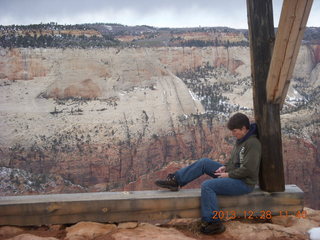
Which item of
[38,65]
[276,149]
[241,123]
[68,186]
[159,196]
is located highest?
[38,65]

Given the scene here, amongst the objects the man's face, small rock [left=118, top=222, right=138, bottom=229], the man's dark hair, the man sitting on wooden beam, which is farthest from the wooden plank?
the man's dark hair

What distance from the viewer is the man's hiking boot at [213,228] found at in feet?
10.0

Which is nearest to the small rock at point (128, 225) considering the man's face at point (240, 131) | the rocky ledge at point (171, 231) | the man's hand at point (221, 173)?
the rocky ledge at point (171, 231)

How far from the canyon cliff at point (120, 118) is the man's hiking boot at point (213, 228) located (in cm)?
1057

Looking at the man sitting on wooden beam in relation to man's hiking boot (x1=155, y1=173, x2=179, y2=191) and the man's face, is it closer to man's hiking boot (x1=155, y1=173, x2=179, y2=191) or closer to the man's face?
the man's face

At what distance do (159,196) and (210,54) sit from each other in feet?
78.7

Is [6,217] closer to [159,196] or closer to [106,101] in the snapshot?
[159,196]

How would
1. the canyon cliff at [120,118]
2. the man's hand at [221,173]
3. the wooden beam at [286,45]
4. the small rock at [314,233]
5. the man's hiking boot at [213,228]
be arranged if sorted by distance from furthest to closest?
the canyon cliff at [120,118]
the man's hand at [221,173]
the man's hiking boot at [213,228]
the small rock at [314,233]
the wooden beam at [286,45]

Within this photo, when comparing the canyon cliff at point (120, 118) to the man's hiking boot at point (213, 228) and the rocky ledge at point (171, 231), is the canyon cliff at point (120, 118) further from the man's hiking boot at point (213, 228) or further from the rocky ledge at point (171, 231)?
the man's hiking boot at point (213, 228)

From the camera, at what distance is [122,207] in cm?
327

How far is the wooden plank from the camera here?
3.22 m

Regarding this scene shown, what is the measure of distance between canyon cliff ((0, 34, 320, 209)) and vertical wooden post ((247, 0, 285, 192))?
1048 cm

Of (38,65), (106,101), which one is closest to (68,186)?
(106,101)

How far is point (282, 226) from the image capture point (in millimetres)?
3174
